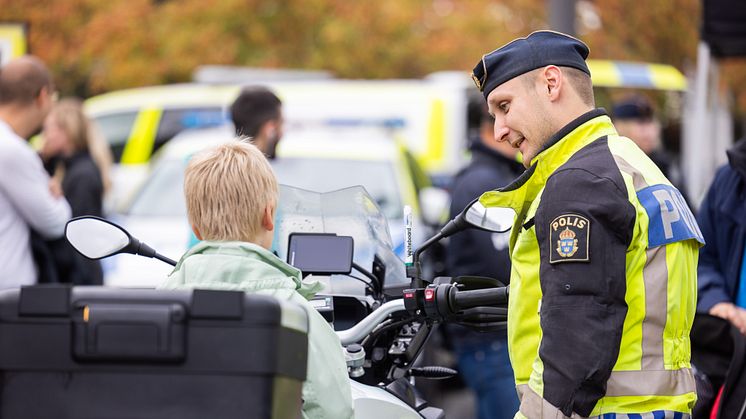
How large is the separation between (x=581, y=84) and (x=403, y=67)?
1853cm

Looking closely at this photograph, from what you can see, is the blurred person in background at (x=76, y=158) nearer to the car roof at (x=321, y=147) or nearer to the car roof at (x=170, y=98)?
the car roof at (x=321, y=147)

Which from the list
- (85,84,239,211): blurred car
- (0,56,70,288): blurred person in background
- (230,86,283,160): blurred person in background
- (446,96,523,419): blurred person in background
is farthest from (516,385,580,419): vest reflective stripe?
(85,84,239,211): blurred car

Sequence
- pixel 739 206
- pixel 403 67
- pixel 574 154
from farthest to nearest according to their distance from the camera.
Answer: pixel 403 67, pixel 739 206, pixel 574 154

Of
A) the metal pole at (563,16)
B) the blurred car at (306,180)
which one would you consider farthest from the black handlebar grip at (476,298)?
the metal pole at (563,16)

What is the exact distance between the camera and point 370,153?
28.2ft

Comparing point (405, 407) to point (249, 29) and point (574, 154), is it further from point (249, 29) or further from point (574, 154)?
point (249, 29)

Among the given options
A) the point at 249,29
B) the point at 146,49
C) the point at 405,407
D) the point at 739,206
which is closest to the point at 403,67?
the point at 249,29

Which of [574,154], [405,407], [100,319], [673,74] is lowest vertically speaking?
[405,407]

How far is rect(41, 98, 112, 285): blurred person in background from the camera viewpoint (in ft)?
25.7

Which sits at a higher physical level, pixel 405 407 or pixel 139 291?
pixel 139 291

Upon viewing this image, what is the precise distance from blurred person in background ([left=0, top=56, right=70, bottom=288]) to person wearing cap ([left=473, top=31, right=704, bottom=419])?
3065 mm

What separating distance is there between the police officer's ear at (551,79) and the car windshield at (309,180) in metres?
4.60

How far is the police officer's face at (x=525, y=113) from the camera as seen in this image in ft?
9.75

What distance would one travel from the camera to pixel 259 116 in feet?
17.9
